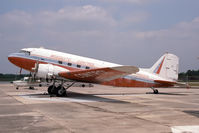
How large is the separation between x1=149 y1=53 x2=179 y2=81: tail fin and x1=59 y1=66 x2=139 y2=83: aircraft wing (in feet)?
24.5

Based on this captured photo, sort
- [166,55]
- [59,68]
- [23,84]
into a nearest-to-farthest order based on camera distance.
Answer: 1. [59,68]
2. [166,55]
3. [23,84]

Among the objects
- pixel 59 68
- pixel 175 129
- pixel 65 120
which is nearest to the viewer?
pixel 175 129

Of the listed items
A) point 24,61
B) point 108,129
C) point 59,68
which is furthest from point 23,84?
point 108,129

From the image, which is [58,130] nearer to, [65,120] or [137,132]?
[65,120]

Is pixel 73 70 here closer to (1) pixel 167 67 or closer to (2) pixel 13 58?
(2) pixel 13 58

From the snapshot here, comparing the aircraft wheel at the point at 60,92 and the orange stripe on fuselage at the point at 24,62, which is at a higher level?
the orange stripe on fuselage at the point at 24,62

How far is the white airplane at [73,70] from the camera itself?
48.3 ft

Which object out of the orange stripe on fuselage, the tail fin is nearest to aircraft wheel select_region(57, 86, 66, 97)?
the orange stripe on fuselage

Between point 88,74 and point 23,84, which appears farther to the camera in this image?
point 23,84

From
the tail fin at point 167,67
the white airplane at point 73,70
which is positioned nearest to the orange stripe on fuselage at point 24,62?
the white airplane at point 73,70

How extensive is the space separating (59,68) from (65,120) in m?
9.26

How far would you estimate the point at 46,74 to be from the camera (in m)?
15.7

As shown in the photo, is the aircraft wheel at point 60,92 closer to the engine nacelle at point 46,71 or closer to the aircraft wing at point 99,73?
the aircraft wing at point 99,73

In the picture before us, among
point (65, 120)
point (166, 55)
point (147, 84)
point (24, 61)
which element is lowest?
point (65, 120)
